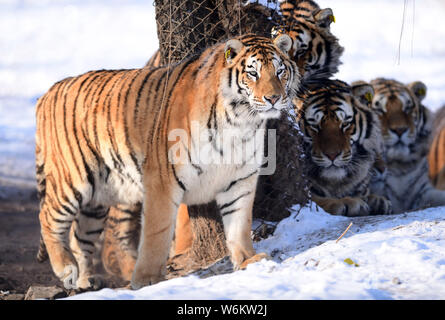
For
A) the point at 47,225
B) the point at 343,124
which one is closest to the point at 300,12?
the point at 343,124

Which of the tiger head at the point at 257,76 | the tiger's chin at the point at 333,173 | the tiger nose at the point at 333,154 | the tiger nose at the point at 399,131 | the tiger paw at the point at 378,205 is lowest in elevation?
the tiger paw at the point at 378,205

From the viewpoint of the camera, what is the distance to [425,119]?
5637 mm

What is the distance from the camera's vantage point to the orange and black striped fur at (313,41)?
448cm

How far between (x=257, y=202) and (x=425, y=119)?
223cm

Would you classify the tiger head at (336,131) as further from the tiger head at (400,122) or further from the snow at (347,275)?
the snow at (347,275)

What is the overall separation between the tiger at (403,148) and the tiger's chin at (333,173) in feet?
3.05

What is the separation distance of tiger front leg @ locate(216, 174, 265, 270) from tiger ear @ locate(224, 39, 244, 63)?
706 mm

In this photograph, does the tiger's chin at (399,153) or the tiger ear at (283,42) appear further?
the tiger's chin at (399,153)

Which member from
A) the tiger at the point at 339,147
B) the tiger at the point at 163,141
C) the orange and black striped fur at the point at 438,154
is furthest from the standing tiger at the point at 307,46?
the orange and black striped fur at the point at 438,154

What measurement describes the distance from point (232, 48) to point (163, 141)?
647 millimetres

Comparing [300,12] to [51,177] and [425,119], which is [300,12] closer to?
[425,119]

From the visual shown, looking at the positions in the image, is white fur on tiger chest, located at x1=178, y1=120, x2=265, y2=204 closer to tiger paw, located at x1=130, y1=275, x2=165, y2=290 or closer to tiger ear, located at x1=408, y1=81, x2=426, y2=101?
tiger paw, located at x1=130, y1=275, x2=165, y2=290

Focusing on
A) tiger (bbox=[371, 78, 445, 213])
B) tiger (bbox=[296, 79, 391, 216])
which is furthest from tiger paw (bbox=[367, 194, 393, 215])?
tiger (bbox=[371, 78, 445, 213])

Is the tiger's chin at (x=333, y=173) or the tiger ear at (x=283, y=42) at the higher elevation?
the tiger ear at (x=283, y=42)
